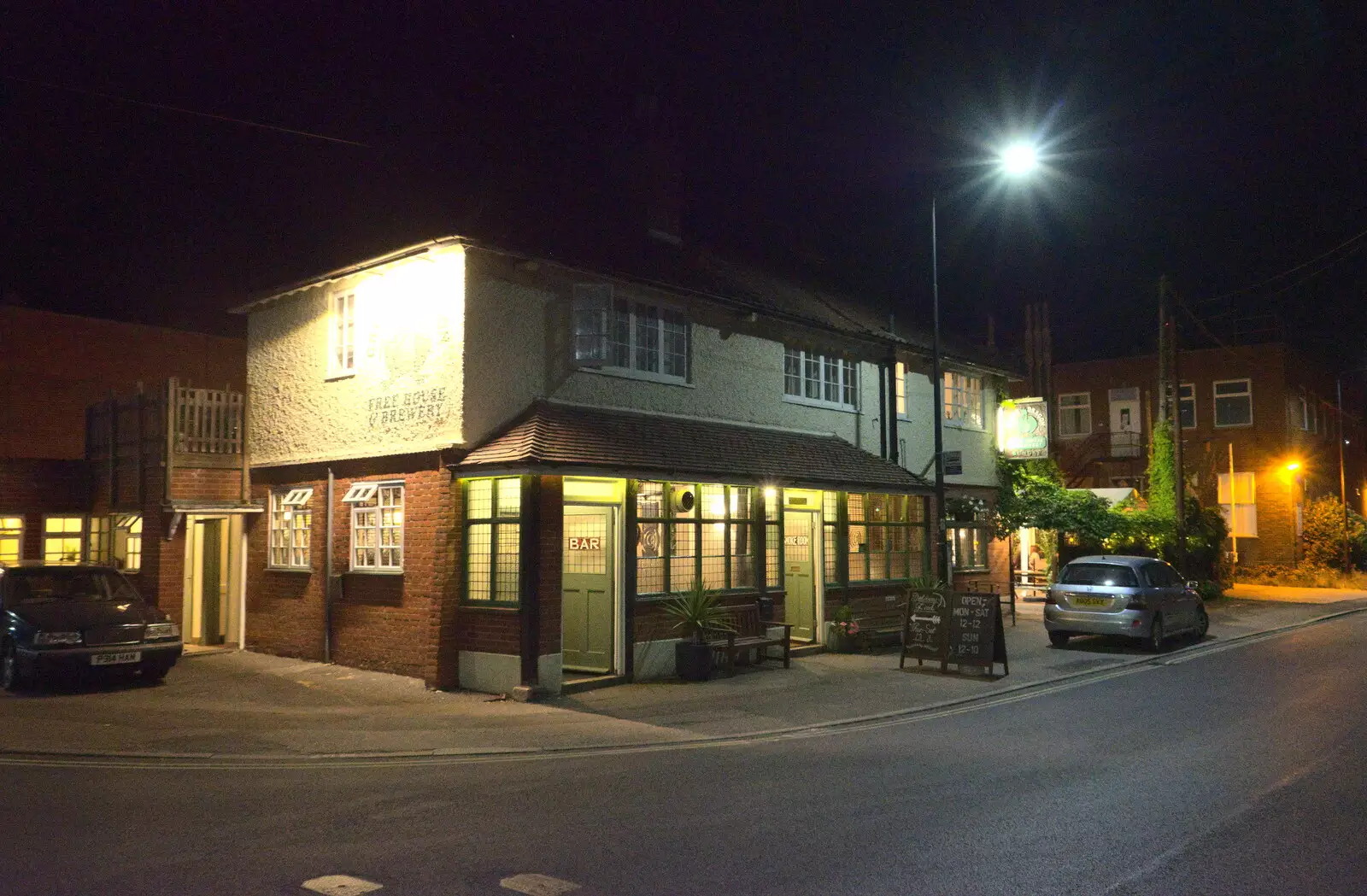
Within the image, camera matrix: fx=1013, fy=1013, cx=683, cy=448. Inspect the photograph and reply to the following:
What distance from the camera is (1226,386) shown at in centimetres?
4059

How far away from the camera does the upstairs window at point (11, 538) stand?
19312mm

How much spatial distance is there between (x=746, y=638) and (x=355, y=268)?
8.00m

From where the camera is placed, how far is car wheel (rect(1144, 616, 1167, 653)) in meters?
17.5

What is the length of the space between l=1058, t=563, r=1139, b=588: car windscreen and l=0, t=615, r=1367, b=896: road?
275 inches

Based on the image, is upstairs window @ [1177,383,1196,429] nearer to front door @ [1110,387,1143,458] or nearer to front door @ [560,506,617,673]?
front door @ [1110,387,1143,458]

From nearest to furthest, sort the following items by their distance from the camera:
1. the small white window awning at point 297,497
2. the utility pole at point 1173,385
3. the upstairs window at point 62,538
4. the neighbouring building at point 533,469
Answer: the neighbouring building at point 533,469 → the small white window awning at point 297,497 → the upstairs window at point 62,538 → the utility pole at point 1173,385

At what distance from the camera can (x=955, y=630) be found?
15.2 meters

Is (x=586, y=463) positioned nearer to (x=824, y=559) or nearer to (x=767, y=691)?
(x=767, y=691)

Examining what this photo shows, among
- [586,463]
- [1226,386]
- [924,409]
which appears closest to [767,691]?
[586,463]

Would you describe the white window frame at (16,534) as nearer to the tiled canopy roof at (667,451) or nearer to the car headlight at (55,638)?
the car headlight at (55,638)

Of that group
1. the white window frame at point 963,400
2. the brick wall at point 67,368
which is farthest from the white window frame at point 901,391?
the brick wall at point 67,368

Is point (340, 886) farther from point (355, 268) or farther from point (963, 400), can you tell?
point (963, 400)

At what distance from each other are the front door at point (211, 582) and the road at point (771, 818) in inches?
389

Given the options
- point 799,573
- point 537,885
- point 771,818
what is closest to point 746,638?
point 799,573
